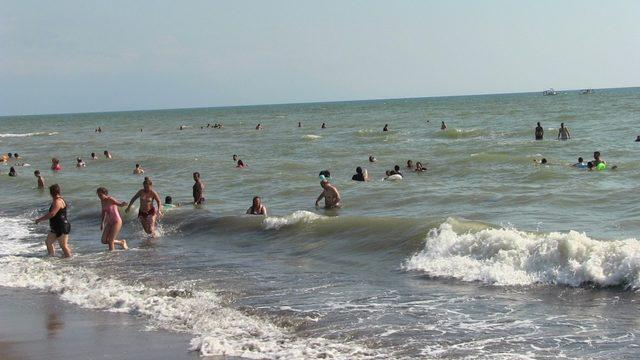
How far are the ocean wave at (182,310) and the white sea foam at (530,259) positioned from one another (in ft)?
11.0

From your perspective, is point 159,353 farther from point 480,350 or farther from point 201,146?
point 201,146

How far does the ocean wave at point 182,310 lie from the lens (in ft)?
23.7

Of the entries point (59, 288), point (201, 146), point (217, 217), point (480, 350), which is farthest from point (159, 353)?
point (201, 146)

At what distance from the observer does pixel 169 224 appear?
16766mm

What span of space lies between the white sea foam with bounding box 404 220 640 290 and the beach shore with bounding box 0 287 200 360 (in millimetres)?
4412

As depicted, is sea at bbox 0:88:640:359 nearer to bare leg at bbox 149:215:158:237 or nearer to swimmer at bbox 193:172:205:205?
bare leg at bbox 149:215:158:237

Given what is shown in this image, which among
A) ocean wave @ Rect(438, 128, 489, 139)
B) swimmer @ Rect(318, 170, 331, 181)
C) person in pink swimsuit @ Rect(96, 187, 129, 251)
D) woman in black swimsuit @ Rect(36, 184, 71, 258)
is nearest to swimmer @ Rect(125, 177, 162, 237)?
person in pink swimsuit @ Rect(96, 187, 129, 251)

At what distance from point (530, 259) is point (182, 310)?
487 cm

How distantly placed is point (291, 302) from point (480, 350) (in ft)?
9.37

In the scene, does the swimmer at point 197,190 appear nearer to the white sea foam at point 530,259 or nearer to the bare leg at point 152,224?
the bare leg at point 152,224

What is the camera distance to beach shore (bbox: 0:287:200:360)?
23.7 ft

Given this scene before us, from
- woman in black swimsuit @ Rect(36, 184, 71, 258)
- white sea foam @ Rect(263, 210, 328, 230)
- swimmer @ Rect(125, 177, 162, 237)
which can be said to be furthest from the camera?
swimmer @ Rect(125, 177, 162, 237)

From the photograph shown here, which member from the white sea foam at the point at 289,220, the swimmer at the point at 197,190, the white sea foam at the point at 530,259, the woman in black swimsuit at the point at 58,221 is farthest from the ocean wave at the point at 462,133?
the woman in black swimsuit at the point at 58,221

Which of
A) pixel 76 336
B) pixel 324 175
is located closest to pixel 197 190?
pixel 324 175
